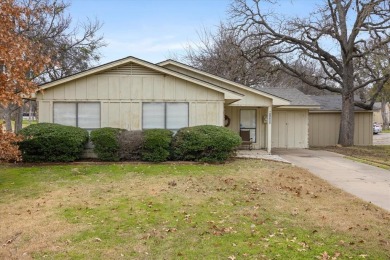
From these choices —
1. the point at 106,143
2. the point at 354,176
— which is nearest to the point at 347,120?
the point at 354,176

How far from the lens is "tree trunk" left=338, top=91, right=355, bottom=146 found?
2253 centimetres

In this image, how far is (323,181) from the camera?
10.3 meters

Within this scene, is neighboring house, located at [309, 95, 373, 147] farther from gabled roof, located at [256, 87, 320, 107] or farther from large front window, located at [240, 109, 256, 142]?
large front window, located at [240, 109, 256, 142]

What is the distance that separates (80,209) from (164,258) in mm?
2970

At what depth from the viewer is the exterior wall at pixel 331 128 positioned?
2386 cm

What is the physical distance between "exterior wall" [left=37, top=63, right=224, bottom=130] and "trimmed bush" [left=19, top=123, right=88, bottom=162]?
1417mm

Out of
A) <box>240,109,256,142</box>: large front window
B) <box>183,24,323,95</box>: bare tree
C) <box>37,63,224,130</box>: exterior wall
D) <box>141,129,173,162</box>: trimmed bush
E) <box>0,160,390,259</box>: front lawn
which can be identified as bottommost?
<box>0,160,390,259</box>: front lawn

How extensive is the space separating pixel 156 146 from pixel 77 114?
356 cm

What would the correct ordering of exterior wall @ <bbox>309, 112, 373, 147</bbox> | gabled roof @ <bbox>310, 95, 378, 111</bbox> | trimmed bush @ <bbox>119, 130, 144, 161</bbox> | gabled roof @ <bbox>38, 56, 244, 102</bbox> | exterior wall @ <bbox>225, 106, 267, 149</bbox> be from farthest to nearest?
gabled roof @ <bbox>310, 95, 378, 111</bbox>
exterior wall @ <bbox>309, 112, 373, 147</bbox>
exterior wall @ <bbox>225, 106, 267, 149</bbox>
gabled roof @ <bbox>38, 56, 244, 102</bbox>
trimmed bush @ <bbox>119, 130, 144, 161</bbox>

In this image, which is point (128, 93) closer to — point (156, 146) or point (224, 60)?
→ point (156, 146)

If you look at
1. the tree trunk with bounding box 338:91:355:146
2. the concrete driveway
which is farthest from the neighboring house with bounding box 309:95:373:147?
the concrete driveway

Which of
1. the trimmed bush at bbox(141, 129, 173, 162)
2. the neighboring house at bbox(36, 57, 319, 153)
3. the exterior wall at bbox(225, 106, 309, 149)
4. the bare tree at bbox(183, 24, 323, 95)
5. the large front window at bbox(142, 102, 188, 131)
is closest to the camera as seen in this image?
the trimmed bush at bbox(141, 129, 173, 162)

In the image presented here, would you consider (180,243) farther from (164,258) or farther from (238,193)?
(238,193)

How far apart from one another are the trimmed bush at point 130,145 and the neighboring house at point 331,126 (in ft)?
46.4
